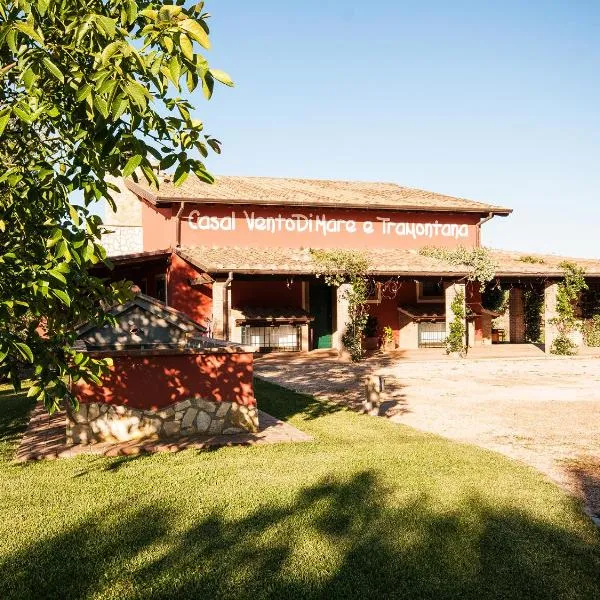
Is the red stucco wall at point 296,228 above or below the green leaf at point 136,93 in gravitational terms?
above

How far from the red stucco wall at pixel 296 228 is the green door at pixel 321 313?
68.0 inches

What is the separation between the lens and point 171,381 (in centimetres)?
816

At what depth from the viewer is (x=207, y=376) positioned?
8.34 meters

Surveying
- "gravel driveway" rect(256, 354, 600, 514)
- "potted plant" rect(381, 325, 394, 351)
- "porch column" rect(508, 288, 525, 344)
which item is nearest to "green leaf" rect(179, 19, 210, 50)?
"gravel driveway" rect(256, 354, 600, 514)

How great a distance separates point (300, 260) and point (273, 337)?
3.25m

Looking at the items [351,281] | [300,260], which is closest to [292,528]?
[351,281]

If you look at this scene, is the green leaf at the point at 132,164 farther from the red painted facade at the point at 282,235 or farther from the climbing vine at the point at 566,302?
the climbing vine at the point at 566,302

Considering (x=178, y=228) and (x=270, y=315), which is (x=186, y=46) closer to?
(x=178, y=228)

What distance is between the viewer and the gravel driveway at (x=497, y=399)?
308 inches

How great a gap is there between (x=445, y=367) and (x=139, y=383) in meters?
12.2

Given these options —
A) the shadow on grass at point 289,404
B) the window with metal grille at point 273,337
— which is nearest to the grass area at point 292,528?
the shadow on grass at point 289,404

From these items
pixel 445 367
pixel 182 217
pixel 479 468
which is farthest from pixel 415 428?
pixel 182 217

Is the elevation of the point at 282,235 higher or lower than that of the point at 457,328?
higher

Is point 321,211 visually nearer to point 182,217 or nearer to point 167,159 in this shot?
point 182,217
